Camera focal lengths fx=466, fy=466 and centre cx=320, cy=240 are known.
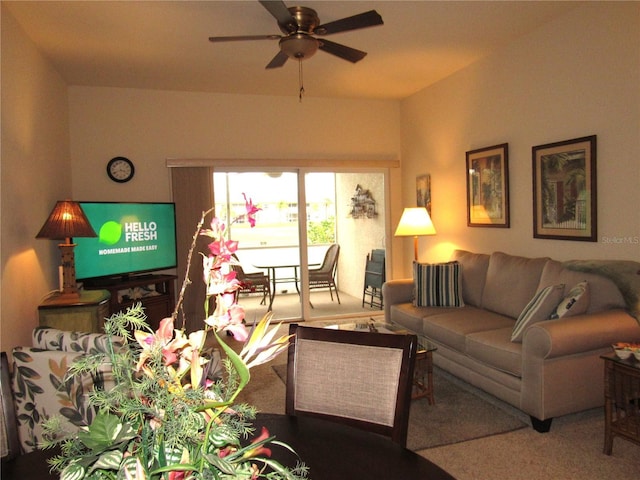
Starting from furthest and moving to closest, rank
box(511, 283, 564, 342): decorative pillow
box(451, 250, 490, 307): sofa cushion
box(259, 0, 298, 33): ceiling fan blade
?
box(451, 250, 490, 307): sofa cushion → box(511, 283, 564, 342): decorative pillow → box(259, 0, 298, 33): ceiling fan blade

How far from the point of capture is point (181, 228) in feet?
17.6

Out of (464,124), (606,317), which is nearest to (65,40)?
(464,124)

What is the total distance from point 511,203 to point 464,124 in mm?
1080

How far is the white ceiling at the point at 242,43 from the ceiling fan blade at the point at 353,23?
47 centimetres

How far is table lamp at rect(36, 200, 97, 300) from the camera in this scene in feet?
11.1

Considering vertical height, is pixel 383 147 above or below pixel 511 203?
above

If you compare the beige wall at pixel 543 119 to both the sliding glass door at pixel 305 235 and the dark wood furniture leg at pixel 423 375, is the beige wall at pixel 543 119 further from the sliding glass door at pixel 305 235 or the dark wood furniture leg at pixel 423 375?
the dark wood furniture leg at pixel 423 375

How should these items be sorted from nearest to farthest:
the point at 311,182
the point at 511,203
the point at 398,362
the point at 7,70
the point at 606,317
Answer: the point at 398,362, the point at 606,317, the point at 7,70, the point at 511,203, the point at 311,182

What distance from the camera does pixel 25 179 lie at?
3.33 m

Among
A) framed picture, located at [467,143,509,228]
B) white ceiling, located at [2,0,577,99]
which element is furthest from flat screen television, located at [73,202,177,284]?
framed picture, located at [467,143,509,228]

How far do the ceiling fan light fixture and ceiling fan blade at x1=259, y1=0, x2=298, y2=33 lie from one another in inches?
2.0

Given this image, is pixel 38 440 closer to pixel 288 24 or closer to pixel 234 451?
pixel 234 451

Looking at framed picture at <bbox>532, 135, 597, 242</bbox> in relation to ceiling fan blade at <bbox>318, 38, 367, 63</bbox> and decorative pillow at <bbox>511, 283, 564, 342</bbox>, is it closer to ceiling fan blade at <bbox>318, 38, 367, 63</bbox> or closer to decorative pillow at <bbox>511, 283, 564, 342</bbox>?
decorative pillow at <bbox>511, 283, 564, 342</bbox>

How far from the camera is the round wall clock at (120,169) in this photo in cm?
515
